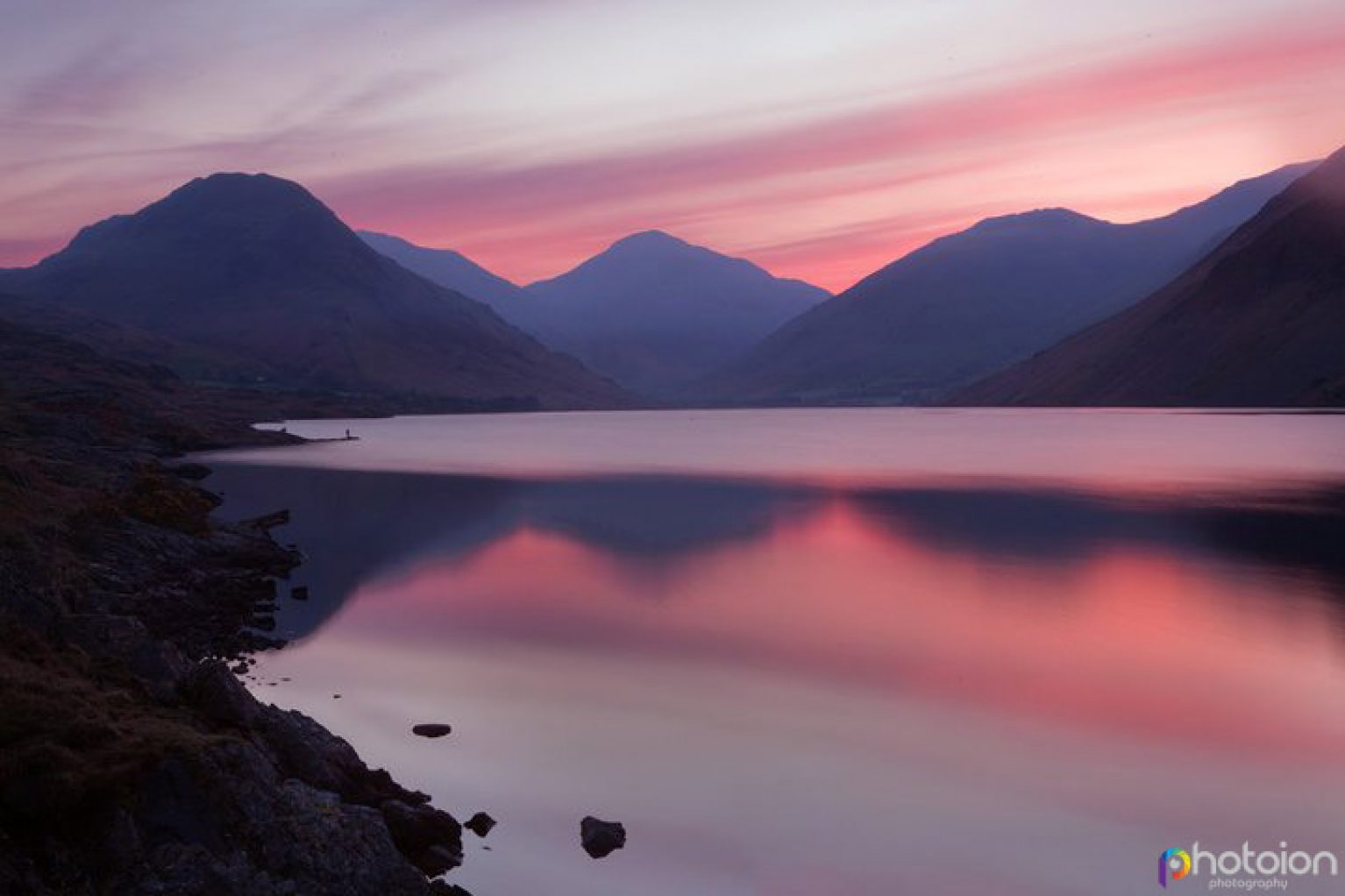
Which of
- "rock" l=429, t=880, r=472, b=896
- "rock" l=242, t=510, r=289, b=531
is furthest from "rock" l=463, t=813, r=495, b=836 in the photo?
"rock" l=242, t=510, r=289, b=531

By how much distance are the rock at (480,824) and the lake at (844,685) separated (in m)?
0.23

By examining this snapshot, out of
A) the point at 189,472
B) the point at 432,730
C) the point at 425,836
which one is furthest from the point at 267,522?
the point at 425,836

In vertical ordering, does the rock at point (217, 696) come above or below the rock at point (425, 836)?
above

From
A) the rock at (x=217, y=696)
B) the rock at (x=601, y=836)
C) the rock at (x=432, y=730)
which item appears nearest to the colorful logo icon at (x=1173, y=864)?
the rock at (x=601, y=836)

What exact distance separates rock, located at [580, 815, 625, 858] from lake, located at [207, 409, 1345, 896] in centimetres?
25

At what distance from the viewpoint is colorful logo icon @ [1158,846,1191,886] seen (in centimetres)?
1566

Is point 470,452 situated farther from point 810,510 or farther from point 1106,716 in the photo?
point 1106,716

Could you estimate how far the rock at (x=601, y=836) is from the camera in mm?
16266

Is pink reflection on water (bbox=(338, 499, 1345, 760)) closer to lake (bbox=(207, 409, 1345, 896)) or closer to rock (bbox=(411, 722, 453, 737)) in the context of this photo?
lake (bbox=(207, 409, 1345, 896))

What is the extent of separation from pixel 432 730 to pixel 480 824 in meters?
5.54

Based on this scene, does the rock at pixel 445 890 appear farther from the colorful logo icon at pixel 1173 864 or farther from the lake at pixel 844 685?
the colorful logo icon at pixel 1173 864

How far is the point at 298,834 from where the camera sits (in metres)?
12.5

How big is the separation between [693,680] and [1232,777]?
12345 mm

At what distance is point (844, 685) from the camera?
86.3 ft
